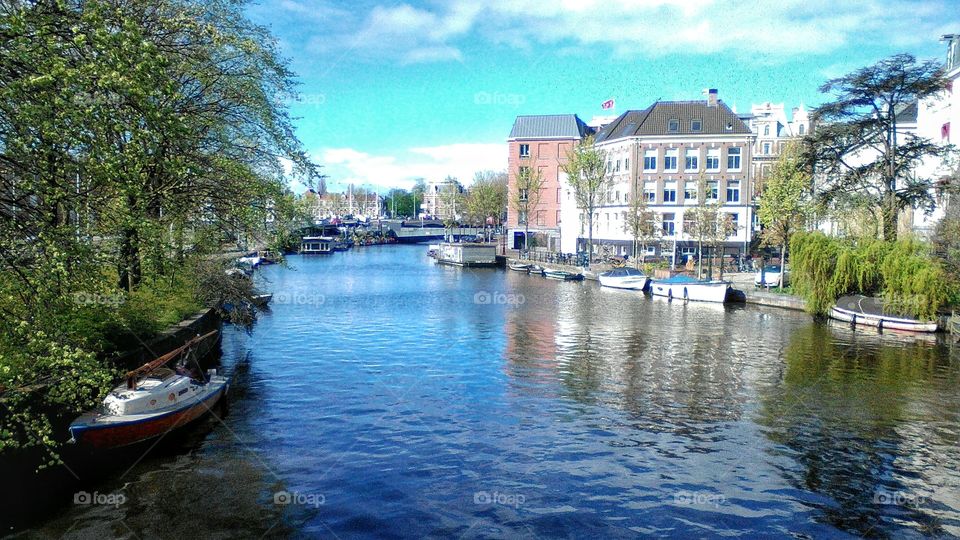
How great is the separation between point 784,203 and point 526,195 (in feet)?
163

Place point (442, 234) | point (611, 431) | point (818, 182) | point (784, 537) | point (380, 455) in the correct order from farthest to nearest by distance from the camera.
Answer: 1. point (442, 234)
2. point (818, 182)
3. point (611, 431)
4. point (380, 455)
5. point (784, 537)

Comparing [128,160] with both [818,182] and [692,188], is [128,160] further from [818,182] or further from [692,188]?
[692,188]

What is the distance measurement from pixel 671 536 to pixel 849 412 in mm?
10672

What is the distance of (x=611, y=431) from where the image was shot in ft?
60.7

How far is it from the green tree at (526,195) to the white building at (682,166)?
58.0ft

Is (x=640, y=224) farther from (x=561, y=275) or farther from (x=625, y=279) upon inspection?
(x=625, y=279)

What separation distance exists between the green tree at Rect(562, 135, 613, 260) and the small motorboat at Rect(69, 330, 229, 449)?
58342mm

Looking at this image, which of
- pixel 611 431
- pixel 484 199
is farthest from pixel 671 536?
pixel 484 199

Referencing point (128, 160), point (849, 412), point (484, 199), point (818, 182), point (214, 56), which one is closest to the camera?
point (128, 160)

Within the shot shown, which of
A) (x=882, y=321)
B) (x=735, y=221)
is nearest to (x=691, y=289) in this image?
(x=882, y=321)

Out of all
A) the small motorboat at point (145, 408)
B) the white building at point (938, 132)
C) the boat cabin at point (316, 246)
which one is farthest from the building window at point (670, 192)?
the boat cabin at point (316, 246)

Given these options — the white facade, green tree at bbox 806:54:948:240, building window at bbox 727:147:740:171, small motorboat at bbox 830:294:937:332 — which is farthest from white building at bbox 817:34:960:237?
building window at bbox 727:147:740:171

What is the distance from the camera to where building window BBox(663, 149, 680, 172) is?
70.3m

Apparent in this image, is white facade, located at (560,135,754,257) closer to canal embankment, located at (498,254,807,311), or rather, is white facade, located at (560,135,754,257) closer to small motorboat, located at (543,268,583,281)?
small motorboat, located at (543,268,583,281)
